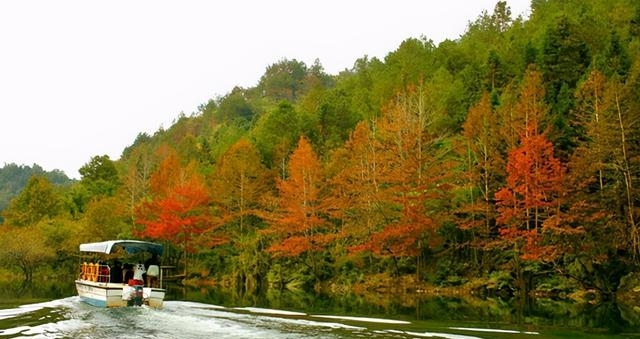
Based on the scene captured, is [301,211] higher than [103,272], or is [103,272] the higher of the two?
[301,211]

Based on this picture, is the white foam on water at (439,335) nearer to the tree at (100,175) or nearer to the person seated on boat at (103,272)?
the person seated on boat at (103,272)

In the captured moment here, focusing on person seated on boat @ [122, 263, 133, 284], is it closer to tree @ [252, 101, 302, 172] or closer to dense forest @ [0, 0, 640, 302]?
dense forest @ [0, 0, 640, 302]

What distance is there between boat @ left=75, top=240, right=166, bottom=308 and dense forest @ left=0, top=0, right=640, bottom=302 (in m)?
15.2

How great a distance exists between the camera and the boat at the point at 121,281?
25609 mm

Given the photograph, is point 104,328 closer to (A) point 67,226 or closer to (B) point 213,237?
(B) point 213,237

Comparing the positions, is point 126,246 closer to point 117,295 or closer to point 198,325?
point 117,295

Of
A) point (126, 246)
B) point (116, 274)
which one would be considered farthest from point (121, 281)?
point (126, 246)

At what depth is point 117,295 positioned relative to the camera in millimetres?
26625

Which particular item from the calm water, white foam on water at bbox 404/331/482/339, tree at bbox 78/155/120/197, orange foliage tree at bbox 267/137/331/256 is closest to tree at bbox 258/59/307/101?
tree at bbox 78/155/120/197

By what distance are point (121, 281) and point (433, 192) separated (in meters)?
19.3

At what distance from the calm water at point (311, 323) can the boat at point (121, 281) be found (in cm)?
66

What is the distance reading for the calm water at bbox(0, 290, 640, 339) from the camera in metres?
18.0

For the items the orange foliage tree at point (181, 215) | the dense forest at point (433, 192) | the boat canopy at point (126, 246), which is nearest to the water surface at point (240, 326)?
the boat canopy at point (126, 246)

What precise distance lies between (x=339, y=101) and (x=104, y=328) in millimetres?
58143
